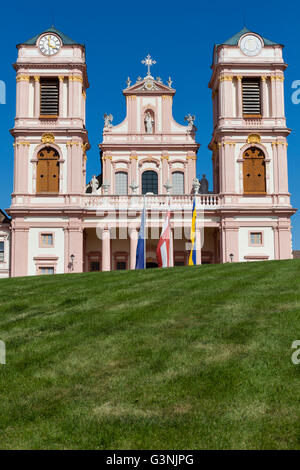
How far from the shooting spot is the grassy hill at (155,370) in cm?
812

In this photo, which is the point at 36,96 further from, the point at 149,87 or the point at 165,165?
the point at 165,165

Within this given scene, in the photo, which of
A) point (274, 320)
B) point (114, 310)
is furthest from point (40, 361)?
point (274, 320)

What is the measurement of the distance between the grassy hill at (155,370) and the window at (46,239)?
27.4 meters

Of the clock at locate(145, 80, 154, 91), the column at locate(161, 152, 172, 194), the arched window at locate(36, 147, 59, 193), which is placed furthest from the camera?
the clock at locate(145, 80, 154, 91)

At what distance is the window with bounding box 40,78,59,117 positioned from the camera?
149 feet

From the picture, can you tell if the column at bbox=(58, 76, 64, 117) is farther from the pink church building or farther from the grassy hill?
the grassy hill

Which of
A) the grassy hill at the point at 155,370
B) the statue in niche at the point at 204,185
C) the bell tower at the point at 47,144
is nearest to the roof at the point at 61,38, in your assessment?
the bell tower at the point at 47,144

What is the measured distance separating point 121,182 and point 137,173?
5.16ft

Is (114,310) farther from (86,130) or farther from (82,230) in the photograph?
(86,130)

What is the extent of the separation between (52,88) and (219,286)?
33645 millimetres

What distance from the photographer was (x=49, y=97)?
4572 cm

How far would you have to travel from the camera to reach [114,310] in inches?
569

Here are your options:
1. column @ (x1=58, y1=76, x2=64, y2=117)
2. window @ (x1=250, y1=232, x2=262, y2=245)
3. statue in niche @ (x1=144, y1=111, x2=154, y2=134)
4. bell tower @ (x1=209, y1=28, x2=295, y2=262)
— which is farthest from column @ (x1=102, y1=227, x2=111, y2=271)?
window @ (x1=250, y1=232, x2=262, y2=245)
